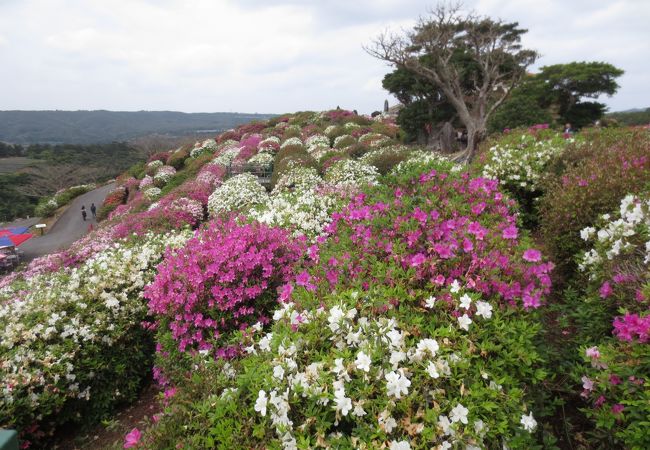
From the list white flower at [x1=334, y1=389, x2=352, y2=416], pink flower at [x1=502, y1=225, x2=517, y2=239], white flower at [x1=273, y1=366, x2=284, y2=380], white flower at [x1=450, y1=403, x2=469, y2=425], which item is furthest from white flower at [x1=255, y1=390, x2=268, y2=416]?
pink flower at [x1=502, y1=225, x2=517, y2=239]

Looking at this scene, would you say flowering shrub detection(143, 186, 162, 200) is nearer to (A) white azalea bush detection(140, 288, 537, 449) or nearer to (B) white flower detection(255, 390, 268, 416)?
(A) white azalea bush detection(140, 288, 537, 449)

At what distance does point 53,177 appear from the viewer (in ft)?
157

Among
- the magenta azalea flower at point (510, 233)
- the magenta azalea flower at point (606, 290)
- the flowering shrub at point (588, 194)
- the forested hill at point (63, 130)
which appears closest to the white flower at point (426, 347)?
the magenta azalea flower at point (510, 233)

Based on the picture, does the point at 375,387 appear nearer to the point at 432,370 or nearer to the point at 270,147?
the point at 432,370

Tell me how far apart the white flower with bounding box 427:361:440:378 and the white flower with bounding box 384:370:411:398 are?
12cm

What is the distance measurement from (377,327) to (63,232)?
32.7 metres

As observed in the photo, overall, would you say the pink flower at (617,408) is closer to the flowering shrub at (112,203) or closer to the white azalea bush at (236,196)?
the white azalea bush at (236,196)

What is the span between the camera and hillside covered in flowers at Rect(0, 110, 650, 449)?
1917 mm

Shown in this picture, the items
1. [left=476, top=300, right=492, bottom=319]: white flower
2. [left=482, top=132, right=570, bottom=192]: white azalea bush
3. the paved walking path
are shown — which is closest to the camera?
[left=476, top=300, right=492, bottom=319]: white flower

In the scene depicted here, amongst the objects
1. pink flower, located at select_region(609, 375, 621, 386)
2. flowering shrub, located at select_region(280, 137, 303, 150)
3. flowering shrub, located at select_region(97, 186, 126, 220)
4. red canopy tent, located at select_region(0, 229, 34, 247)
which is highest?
flowering shrub, located at select_region(280, 137, 303, 150)

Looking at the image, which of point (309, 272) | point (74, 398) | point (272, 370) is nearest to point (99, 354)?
point (74, 398)

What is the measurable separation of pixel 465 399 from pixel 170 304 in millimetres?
3101

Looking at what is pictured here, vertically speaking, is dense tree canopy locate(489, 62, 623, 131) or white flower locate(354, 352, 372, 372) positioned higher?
dense tree canopy locate(489, 62, 623, 131)

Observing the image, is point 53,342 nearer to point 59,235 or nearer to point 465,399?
point 465,399
